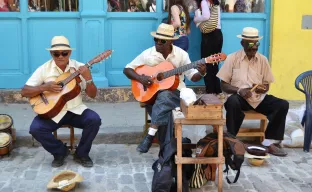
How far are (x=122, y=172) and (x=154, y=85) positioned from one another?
103cm

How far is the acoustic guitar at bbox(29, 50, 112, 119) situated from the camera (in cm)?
502

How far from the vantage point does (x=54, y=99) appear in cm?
504

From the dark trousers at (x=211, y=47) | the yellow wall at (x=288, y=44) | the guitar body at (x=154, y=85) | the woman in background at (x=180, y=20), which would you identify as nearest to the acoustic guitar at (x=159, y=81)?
the guitar body at (x=154, y=85)

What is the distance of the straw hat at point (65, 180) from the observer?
4.47 metres

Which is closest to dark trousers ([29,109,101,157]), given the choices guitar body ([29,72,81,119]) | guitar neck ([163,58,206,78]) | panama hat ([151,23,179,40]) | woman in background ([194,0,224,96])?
guitar body ([29,72,81,119])

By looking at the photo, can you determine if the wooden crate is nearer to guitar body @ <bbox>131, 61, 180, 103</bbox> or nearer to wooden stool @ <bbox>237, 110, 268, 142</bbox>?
guitar body @ <bbox>131, 61, 180, 103</bbox>

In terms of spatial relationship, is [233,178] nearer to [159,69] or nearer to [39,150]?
[159,69]

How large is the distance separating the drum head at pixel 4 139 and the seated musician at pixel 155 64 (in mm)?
1402

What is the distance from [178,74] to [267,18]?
8.73 ft

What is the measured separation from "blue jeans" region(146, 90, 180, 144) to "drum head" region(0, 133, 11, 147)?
5.16ft

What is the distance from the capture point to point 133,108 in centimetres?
709

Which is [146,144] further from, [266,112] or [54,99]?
[266,112]

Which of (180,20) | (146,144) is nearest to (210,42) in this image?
(180,20)

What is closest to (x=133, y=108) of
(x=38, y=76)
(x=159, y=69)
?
(x=159, y=69)
